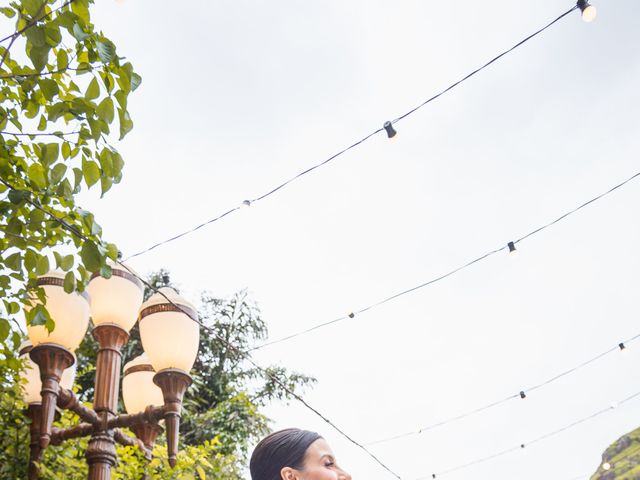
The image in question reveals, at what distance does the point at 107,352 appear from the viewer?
3840mm

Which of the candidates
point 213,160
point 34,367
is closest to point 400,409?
point 213,160

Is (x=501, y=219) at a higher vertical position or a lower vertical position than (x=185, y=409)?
higher

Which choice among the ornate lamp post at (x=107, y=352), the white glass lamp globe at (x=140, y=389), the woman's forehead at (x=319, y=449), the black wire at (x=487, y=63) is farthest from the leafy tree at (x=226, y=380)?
the woman's forehead at (x=319, y=449)

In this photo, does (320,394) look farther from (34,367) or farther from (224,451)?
(34,367)

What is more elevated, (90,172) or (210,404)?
(210,404)

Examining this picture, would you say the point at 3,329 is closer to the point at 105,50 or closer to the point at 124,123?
the point at 124,123

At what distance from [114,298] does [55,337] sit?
14.5 inches

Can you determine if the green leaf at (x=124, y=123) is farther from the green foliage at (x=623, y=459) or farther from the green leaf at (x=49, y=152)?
the green foliage at (x=623, y=459)

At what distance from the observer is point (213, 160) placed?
9953mm

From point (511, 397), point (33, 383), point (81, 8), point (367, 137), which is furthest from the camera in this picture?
point (511, 397)

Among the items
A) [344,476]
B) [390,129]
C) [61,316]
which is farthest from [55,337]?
[390,129]

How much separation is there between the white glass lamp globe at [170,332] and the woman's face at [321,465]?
178 cm

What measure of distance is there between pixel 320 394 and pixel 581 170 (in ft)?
20.6

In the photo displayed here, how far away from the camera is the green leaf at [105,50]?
2.12 metres
